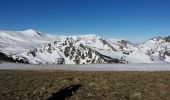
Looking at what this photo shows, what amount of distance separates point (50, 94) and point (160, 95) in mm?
9891

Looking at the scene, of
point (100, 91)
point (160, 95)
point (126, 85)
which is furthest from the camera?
point (126, 85)

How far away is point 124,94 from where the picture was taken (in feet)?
90.3

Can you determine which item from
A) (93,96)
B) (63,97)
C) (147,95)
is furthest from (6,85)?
(147,95)

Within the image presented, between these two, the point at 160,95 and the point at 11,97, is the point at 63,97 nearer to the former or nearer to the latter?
the point at 11,97

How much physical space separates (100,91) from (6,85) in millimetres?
10067

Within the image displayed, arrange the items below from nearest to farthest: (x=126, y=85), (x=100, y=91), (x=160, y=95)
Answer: (x=160, y=95) → (x=100, y=91) → (x=126, y=85)

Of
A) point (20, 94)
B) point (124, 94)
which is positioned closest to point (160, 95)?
point (124, 94)

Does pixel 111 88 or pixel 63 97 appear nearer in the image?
pixel 63 97

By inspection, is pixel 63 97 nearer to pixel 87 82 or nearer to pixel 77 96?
pixel 77 96

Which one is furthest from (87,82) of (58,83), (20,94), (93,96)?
(20,94)

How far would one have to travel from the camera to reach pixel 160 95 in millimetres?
26906

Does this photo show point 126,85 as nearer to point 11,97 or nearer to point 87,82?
point 87,82

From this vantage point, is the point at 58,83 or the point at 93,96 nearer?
the point at 93,96

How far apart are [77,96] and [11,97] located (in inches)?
230
